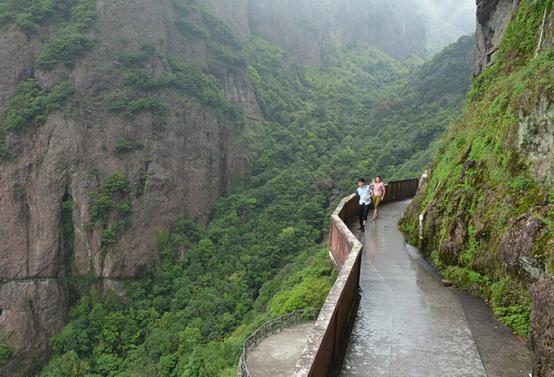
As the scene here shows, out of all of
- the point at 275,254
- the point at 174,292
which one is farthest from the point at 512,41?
the point at 174,292

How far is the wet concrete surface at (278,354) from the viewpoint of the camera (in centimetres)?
1286

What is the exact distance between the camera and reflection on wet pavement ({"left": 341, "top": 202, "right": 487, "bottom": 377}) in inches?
237

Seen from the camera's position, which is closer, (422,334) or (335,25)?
(422,334)

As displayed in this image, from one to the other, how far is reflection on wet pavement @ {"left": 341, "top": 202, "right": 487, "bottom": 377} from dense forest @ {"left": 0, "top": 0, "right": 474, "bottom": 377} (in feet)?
24.2

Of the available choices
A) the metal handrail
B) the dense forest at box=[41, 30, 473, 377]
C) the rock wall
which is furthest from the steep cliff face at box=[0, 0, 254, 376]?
the rock wall

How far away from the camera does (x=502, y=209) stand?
27.5 ft

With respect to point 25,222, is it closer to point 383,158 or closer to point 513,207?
point 383,158

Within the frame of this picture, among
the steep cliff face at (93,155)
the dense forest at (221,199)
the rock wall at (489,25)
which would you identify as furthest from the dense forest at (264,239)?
the rock wall at (489,25)

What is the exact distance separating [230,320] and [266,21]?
267ft

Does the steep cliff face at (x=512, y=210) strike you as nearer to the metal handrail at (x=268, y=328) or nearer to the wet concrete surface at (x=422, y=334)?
the wet concrete surface at (x=422, y=334)

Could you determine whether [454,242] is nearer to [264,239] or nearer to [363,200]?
[363,200]

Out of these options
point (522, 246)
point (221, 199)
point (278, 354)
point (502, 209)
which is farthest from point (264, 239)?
point (522, 246)

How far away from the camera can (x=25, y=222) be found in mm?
42312

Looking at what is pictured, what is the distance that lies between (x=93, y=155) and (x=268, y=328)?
3716 cm
